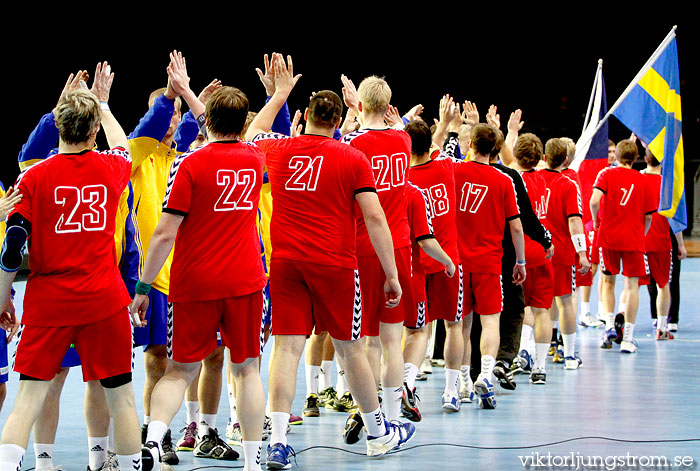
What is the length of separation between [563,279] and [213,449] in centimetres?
418

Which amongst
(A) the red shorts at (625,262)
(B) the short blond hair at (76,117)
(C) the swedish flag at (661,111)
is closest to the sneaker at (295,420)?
(B) the short blond hair at (76,117)

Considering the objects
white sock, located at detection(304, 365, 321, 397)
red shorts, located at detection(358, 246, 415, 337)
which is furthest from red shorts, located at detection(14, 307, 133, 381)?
white sock, located at detection(304, 365, 321, 397)

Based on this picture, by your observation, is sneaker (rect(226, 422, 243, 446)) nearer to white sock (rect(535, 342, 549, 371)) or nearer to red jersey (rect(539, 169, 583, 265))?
white sock (rect(535, 342, 549, 371))

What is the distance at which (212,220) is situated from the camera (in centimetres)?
387

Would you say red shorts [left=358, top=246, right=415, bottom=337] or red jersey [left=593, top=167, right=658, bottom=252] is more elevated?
red jersey [left=593, top=167, right=658, bottom=252]

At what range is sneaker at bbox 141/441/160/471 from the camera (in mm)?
3734

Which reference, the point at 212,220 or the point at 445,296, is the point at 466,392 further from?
the point at 212,220

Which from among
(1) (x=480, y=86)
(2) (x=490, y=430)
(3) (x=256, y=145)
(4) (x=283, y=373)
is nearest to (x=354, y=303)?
(4) (x=283, y=373)

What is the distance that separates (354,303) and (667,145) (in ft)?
17.2

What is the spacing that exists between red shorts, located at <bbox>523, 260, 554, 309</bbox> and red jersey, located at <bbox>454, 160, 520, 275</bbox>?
1.15 m

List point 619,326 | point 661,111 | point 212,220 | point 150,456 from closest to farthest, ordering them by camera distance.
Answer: point 150,456, point 212,220, point 661,111, point 619,326

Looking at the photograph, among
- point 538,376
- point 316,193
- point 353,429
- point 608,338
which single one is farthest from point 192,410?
point 608,338

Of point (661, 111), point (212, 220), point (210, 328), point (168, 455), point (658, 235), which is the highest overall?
point (661, 111)

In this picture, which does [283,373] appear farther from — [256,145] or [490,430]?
[490,430]
